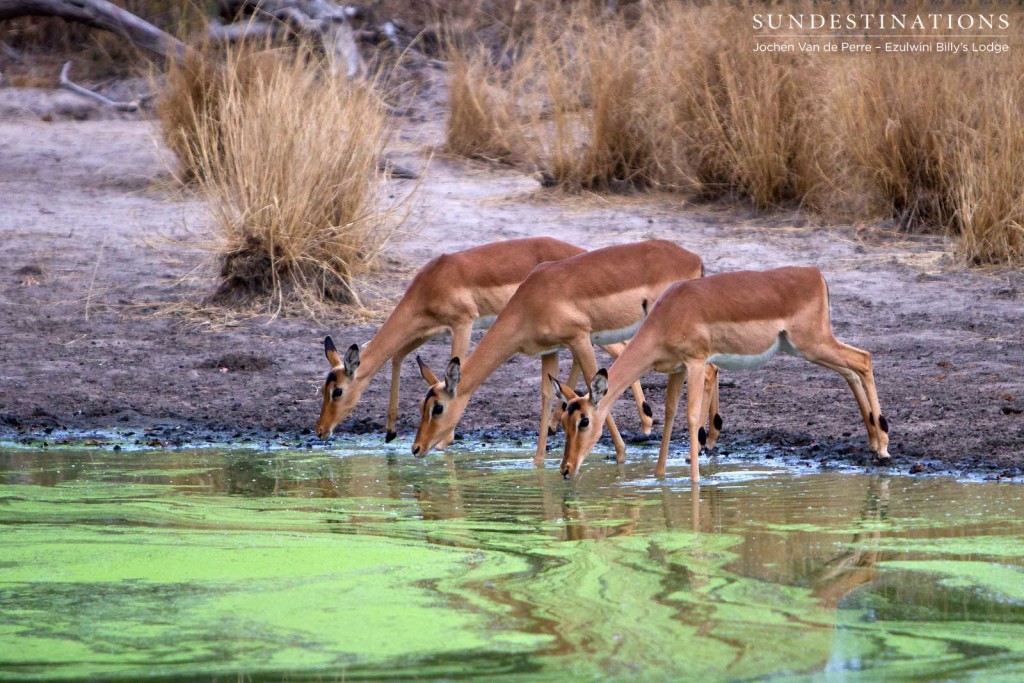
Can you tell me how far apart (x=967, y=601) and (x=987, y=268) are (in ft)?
21.9

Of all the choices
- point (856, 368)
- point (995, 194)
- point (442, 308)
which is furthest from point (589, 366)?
point (995, 194)

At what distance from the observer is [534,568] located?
4.79 meters

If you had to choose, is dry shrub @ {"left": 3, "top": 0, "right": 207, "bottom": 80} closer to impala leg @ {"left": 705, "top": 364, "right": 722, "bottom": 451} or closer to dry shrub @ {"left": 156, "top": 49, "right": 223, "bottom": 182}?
dry shrub @ {"left": 156, "top": 49, "right": 223, "bottom": 182}

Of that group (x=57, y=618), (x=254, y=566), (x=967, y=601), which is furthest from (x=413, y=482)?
(x=967, y=601)

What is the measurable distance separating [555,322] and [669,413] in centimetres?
79

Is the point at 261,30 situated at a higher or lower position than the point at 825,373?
higher

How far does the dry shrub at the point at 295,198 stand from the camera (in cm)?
1019

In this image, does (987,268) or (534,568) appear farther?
(987,268)

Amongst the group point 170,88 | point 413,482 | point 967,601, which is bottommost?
point 413,482

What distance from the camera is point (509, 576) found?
466cm

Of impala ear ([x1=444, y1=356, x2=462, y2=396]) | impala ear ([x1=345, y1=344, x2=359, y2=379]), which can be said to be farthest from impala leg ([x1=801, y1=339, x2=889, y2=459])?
impala ear ([x1=345, y1=344, x2=359, y2=379])

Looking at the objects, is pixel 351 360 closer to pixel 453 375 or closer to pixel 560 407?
pixel 453 375

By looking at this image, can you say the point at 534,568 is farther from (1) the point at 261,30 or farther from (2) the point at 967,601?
(1) the point at 261,30

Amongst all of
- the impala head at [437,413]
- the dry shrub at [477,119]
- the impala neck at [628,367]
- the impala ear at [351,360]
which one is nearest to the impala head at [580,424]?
the impala neck at [628,367]
